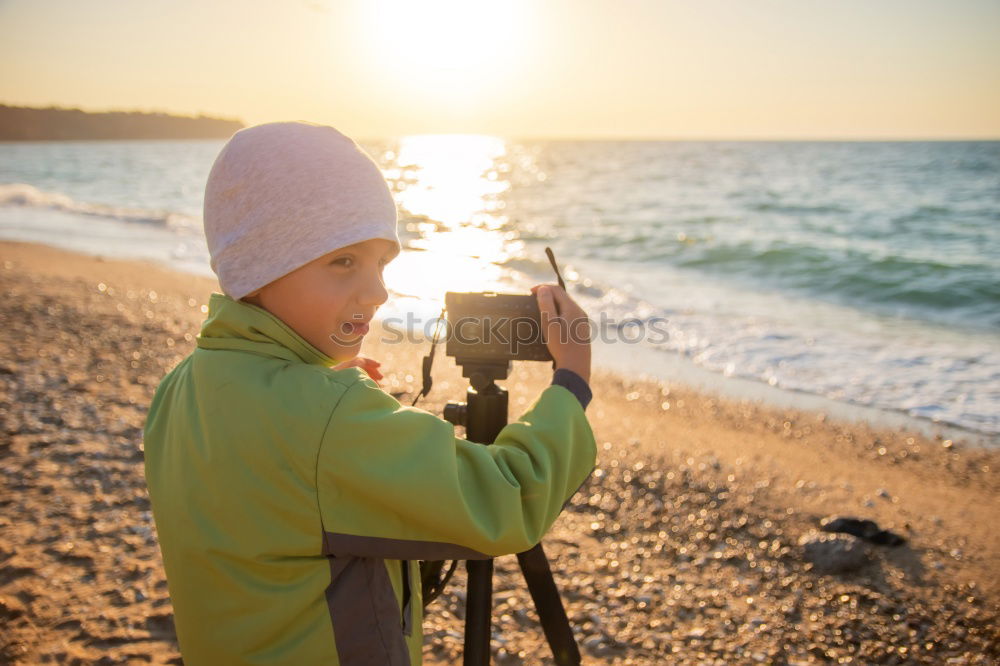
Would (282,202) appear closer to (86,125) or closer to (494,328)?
(494,328)

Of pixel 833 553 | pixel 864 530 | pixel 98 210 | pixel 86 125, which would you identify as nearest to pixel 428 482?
pixel 833 553

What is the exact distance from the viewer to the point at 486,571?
5.59 feet

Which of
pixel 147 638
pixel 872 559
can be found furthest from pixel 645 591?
pixel 147 638

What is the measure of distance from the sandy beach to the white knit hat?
5.97 ft

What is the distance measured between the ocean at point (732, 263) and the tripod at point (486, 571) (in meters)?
4.55

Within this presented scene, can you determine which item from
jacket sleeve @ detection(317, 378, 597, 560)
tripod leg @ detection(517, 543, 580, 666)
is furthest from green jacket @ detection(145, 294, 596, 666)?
tripod leg @ detection(517, 543, 580, 666)

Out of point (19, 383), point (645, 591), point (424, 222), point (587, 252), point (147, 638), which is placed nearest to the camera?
point (147, 638)

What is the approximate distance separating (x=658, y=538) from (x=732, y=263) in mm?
10410

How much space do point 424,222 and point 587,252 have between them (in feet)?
21.5

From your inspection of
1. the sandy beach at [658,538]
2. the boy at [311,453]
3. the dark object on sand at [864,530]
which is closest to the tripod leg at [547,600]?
the boy at [311,453]

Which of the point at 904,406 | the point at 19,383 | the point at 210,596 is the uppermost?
the point at 210,596

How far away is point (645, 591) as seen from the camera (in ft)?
9.75

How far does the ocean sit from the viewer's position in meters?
6.57

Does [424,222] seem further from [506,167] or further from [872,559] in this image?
[506,167]
